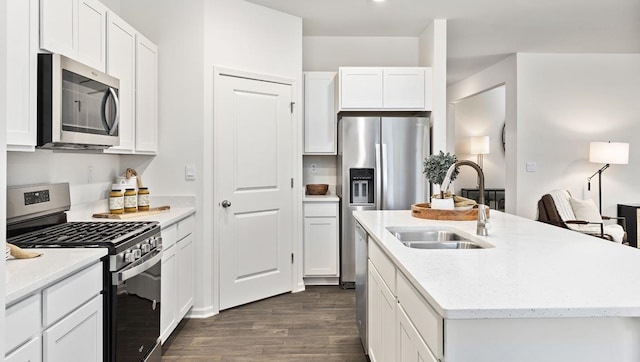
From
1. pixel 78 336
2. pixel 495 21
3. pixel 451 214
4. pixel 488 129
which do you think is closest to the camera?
pixel 78 336

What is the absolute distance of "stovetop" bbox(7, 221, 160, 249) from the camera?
1.83 metres

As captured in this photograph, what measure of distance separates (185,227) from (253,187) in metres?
0.77

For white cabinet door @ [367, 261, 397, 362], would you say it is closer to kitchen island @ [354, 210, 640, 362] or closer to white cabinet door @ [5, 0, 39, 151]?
kitchen island @ [354, 210, 640, 362]

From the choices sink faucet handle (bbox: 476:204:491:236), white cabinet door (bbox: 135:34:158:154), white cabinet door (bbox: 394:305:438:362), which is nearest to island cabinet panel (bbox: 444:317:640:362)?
white cabinet door (bbox: 394:305:438:362)

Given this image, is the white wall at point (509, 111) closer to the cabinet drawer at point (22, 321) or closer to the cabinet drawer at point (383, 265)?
the cabinet drawer at point (383, 265)

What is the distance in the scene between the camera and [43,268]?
4.77 ft

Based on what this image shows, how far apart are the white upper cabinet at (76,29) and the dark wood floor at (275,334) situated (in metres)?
1.88

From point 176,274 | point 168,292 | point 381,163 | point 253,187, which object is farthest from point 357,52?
point 168,292

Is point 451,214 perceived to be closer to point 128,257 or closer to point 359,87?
point 128,257

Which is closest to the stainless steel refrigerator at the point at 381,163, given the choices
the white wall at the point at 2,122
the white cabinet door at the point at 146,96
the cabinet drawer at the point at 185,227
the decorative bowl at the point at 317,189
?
the decorative bowl at the point at 317,189

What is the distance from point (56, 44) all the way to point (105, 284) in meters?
1.15

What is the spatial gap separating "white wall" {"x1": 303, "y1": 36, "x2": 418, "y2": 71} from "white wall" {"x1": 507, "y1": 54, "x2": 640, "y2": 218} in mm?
1871

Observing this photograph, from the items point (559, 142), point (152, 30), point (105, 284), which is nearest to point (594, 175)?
point (559, 142)

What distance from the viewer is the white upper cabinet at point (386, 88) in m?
4.22
